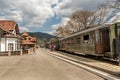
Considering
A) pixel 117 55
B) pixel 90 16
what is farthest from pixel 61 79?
pixel 90 16

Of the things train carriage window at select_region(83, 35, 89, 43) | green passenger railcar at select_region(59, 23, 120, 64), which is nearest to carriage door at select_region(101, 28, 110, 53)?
green passenger railcar at select_region(59, 23, 120, 64)

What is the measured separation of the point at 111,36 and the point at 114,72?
251 inches

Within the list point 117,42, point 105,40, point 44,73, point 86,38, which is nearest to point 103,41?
point 105,40

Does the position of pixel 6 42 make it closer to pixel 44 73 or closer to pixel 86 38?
pixel 86 38

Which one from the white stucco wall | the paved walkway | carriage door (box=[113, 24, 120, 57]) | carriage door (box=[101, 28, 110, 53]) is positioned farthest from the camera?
the white stucco wall

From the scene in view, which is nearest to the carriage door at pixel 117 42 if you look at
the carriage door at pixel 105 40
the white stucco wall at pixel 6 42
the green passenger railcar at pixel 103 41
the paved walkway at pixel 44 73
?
the green passenger railcar at pixel 103 41

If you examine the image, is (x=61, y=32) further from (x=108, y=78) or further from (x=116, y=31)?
(x=108, y=78)

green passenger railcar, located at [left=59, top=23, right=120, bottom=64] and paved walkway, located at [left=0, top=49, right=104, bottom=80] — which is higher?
green passenger railcar, located at [left=59, top=23, right=120, bottom=64]

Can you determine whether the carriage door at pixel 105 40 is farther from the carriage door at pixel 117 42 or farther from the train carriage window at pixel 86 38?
the train carriage window at pixel 86 38

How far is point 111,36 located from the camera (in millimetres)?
18672

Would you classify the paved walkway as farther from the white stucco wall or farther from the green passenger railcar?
the white stucco wall

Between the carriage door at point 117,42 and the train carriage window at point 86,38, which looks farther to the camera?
the train carriage window at point 86,38

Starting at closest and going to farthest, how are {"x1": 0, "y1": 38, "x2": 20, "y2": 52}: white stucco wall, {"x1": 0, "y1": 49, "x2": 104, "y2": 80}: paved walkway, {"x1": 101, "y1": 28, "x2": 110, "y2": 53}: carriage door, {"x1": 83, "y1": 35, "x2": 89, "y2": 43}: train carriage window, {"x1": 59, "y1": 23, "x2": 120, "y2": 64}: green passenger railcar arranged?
{"x1": 0, "y1": 49, "x2": 104, "y2": 80}: paved walkway < {"x1": 59, "y1": 23, "x2": 120, "y2": 64}: green passenger railcar < {"x1": 101, "y1": 28, "x2": 110, "y2": 53}: carriage door < {"x1": 83, "y1": 35, "x2": 89, "y2": 43}: train carriage window < {"x1": 0, "y1": 38, "x2": 20, "y2": 52}: white stucco wall

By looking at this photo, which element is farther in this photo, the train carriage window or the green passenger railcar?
the train carriage window
